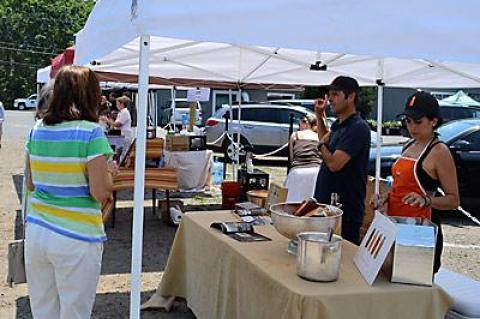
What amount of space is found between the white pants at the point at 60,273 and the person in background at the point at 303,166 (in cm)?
379

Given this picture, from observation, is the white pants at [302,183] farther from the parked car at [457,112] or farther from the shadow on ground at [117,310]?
the parked car at [457,112]

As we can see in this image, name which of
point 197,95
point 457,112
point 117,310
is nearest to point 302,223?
point 117,310

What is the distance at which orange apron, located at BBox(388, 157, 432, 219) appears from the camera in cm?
306

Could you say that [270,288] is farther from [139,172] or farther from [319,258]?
[139,172]

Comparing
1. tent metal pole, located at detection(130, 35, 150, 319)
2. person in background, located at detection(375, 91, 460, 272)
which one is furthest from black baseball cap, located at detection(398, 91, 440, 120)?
tent metal pole, located at detection(130, 35, 150, 319)

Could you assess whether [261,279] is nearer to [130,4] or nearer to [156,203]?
[130,4]

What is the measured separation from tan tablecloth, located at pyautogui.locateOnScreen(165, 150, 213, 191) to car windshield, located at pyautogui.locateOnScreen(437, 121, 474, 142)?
12.5 ft

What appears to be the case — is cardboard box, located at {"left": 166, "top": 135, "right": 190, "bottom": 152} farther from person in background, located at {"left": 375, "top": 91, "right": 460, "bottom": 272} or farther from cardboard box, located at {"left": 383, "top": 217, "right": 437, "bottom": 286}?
cardboard box, located at {"left": 383, "top": 217, "right": 437, "bottom": 286}

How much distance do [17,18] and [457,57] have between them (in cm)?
5026

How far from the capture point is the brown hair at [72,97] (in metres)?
2.61

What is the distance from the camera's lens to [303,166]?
650 centimetres

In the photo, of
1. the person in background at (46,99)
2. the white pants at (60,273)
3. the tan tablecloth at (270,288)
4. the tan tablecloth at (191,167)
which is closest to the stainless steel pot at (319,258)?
the tan tablecloth at (270,288)

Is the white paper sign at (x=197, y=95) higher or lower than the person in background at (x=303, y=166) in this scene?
higher

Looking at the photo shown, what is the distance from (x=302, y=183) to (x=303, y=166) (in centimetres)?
22
